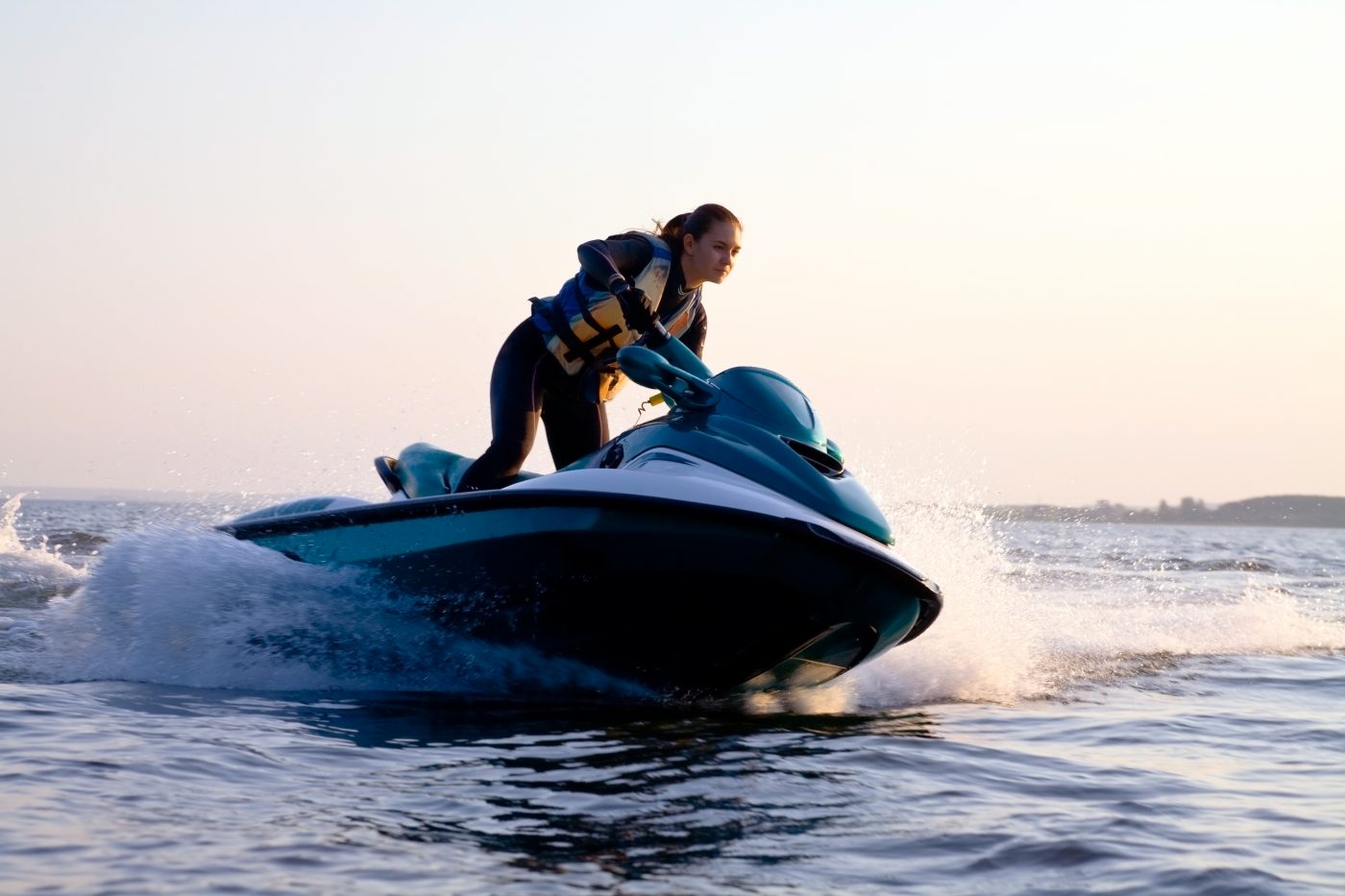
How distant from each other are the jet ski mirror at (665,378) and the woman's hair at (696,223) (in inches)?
21.8

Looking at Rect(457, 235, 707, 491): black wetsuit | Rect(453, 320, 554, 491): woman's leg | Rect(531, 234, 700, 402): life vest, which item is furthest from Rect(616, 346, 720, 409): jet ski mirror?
Rect(453, 320, 554, 491): woman's leg

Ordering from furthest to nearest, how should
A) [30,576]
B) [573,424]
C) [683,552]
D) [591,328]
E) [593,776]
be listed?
[30,576], [573,424], [591,328], [683,552], [593,776]

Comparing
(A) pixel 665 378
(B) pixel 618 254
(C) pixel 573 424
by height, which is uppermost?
(B) pixel 618 254

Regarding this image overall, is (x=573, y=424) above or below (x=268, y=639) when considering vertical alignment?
above

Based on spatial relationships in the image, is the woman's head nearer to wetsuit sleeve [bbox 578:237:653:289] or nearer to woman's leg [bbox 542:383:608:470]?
wetsuit sleeve [bbox 578:237:653:289]

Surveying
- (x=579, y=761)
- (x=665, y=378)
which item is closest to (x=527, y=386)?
(x=665, y=378)

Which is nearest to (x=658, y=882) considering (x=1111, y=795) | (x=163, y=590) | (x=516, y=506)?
(x=1111, y=795)

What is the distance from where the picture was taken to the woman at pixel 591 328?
5.12 metres

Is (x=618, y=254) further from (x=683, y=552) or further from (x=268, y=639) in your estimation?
(x=268, y=639)

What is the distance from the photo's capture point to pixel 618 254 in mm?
5145

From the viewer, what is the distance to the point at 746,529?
421cm

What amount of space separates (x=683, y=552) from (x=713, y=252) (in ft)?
4.32

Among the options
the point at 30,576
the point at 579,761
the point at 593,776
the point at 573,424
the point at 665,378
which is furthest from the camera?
the point at 30,576

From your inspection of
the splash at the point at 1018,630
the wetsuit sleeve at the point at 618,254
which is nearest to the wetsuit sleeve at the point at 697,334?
the wetsuit sleeve at the point at 618,254
